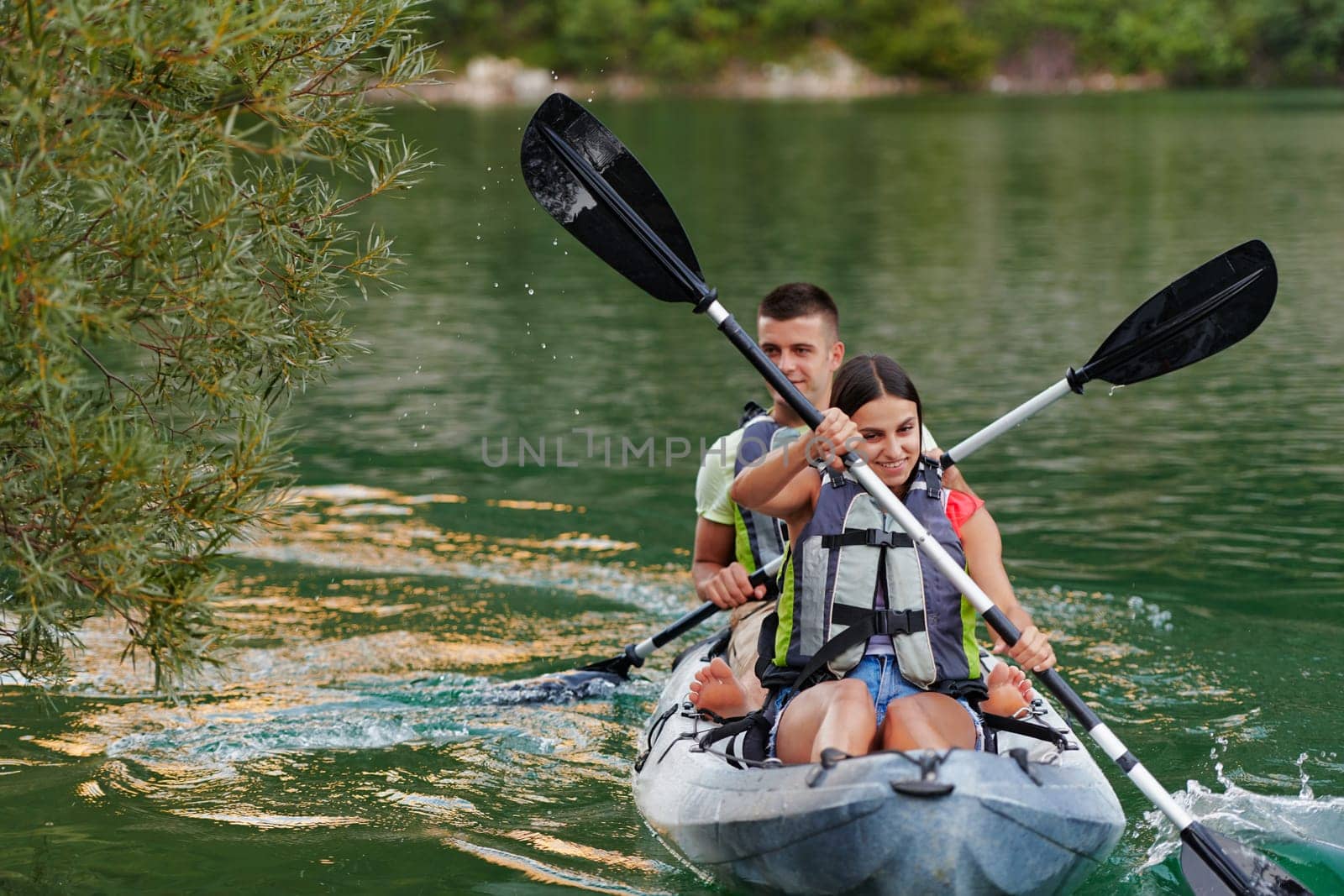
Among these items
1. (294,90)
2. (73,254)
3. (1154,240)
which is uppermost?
(1154,240)

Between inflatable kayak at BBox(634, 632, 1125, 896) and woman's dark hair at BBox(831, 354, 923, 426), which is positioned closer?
inflatable kayak at BBox(634, 632, 1125, 896)

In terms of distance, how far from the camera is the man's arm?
5551 millimetres

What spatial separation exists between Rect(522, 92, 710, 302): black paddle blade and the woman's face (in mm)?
965

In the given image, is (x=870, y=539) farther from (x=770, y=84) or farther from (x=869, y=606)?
(x=770, y=84)

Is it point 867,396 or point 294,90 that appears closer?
point 294,90

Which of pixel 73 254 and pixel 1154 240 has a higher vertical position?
pixel 1154 240

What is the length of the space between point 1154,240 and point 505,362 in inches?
417

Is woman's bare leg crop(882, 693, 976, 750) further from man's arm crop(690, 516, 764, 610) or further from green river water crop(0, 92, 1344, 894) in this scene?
man's arm crop(690, 516, 764, 610)

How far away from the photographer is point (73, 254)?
365 centimetres

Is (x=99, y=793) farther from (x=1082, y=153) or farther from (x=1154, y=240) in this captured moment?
(x=1082, y=153)

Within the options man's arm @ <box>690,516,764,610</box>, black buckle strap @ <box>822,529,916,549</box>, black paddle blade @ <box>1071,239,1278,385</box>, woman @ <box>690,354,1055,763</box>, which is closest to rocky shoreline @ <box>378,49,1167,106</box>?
man's arm @ <box>690,516,764,610</box>

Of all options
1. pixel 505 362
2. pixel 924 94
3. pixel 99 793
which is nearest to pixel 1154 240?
pixel 505 362

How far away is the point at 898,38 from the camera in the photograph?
83.6 meters

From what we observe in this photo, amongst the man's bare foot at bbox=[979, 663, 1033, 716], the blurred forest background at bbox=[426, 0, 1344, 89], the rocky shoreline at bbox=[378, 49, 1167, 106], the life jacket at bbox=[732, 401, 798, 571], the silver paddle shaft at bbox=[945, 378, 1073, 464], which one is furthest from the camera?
the rocky shoreline at bbox=[378, 49, 1167, 106]
